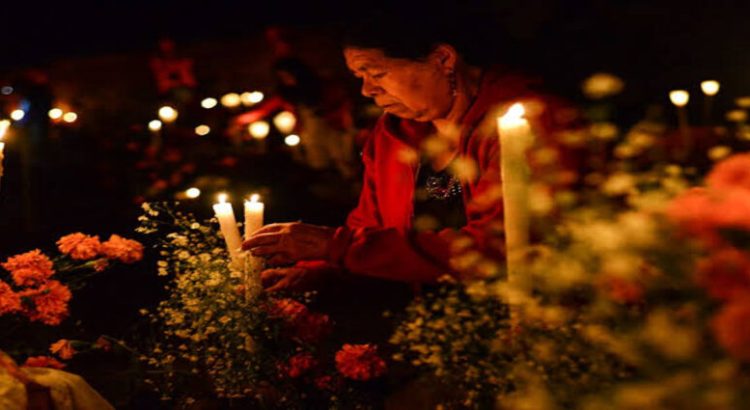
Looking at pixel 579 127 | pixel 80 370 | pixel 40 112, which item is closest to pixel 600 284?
pixel 579 127

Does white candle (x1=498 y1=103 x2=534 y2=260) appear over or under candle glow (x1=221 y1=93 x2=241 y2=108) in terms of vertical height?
over

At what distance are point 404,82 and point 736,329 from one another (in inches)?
56.0

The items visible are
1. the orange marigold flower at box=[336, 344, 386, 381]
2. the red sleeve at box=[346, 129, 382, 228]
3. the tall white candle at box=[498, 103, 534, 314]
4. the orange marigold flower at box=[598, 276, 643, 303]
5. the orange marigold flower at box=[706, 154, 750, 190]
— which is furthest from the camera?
the red sleeve at box=[346, 129, 382, 228]

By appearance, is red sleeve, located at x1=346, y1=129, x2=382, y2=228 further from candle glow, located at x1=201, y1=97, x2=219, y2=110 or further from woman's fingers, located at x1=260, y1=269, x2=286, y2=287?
candle glow, located at x1=201, y1=97, x2=219, y2=110

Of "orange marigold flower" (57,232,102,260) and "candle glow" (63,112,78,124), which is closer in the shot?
"orange marigold flower" (57,232,102,260)

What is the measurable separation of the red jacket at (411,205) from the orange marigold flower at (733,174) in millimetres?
839

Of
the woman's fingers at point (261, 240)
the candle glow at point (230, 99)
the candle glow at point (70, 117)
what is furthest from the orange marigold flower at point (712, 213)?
the candle glow at point (70, 117)

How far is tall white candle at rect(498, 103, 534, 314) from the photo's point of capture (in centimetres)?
132

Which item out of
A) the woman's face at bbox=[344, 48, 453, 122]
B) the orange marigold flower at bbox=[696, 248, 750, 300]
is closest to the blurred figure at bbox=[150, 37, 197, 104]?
the woman's face at bbox=[344, 48, 453, 122]

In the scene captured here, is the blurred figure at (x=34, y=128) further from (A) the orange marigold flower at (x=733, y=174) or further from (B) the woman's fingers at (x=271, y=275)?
(A) the orange marigold flower at (x=733, y=174)

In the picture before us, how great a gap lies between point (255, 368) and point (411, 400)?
0.43 meters

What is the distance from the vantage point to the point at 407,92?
81.3 inches

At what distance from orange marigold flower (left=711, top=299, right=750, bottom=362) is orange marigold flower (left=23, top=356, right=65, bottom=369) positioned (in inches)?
66.4

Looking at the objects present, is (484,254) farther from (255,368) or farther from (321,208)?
(321,208)
